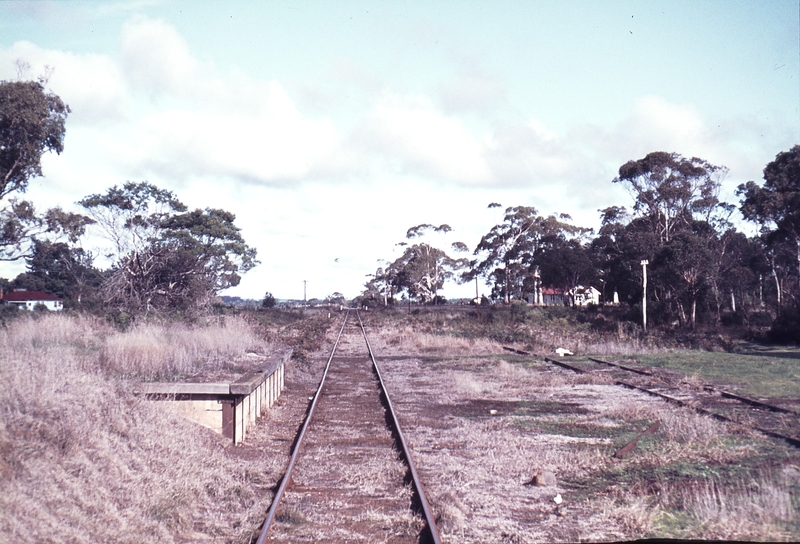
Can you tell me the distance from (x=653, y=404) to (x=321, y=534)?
28.4 feet

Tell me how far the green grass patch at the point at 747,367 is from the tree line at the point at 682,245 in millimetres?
9226

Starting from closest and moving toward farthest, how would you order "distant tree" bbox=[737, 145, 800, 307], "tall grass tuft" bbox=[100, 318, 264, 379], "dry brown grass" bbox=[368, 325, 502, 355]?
1. "tall grass tuft" bbox=[100, 318, 264, 379]
2. "dry brown grass" bbox=[368, 325, 502, 355]
3. "distant tree" bbox=[737, 145, 800, 307]

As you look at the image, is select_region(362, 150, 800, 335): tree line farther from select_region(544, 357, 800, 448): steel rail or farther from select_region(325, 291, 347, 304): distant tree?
select_region(325, 291, 347, 304): distant tree

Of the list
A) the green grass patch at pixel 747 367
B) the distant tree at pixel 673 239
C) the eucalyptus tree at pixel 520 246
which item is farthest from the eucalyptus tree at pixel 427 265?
the green grass patch at pixel 747 367

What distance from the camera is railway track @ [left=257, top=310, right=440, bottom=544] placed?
5680mm

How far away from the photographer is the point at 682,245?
38.6 metres

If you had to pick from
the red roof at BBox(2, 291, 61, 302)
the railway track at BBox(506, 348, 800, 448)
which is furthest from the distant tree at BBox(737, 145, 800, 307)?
the red roof at BBox(2, 291, 61, 302)

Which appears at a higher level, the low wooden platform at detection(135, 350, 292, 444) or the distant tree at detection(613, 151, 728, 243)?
the distant tree at detection(613, 151, 728, 243)

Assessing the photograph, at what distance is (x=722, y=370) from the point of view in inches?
722

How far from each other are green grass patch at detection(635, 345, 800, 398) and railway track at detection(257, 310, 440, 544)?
894 centimetres

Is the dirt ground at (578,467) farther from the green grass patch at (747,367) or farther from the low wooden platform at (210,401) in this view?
the green grass patch at (747,367)

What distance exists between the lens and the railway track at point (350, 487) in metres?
5.68

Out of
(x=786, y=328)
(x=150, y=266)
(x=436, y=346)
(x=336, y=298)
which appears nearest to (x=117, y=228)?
(x=150, y=266)

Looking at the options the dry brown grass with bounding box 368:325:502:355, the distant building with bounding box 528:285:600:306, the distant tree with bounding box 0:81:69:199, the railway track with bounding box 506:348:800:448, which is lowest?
the railway track with bounding box 506:348:800:448
